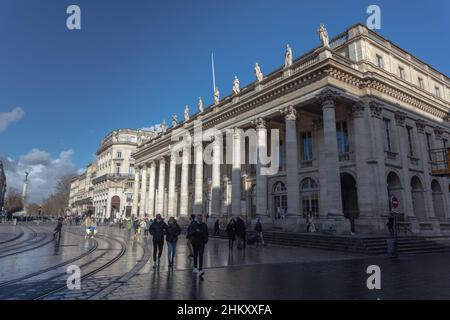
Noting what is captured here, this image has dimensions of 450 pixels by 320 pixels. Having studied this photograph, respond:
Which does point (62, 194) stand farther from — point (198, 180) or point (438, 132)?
point (438, 132)

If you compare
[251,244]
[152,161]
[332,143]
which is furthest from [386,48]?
[152,161]

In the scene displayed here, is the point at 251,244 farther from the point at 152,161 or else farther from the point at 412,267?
the point at 152,161

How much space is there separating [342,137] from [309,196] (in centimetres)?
541

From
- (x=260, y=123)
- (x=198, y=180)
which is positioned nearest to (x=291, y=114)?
(x=260, y=123)

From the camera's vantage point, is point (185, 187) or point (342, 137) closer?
point (342, 137)

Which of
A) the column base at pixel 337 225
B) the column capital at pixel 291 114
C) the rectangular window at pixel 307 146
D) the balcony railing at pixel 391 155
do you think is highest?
the column capital at pixel 291 114

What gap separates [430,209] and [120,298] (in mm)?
25731

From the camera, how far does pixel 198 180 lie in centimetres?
3266

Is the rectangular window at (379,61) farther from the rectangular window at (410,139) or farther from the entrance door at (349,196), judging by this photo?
the entrance door at (349,196)

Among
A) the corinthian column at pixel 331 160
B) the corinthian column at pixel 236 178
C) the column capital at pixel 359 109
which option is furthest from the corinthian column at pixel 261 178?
the column capital at pixel 359 109

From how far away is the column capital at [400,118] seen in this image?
24.1 metres

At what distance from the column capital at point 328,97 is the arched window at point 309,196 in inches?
286
